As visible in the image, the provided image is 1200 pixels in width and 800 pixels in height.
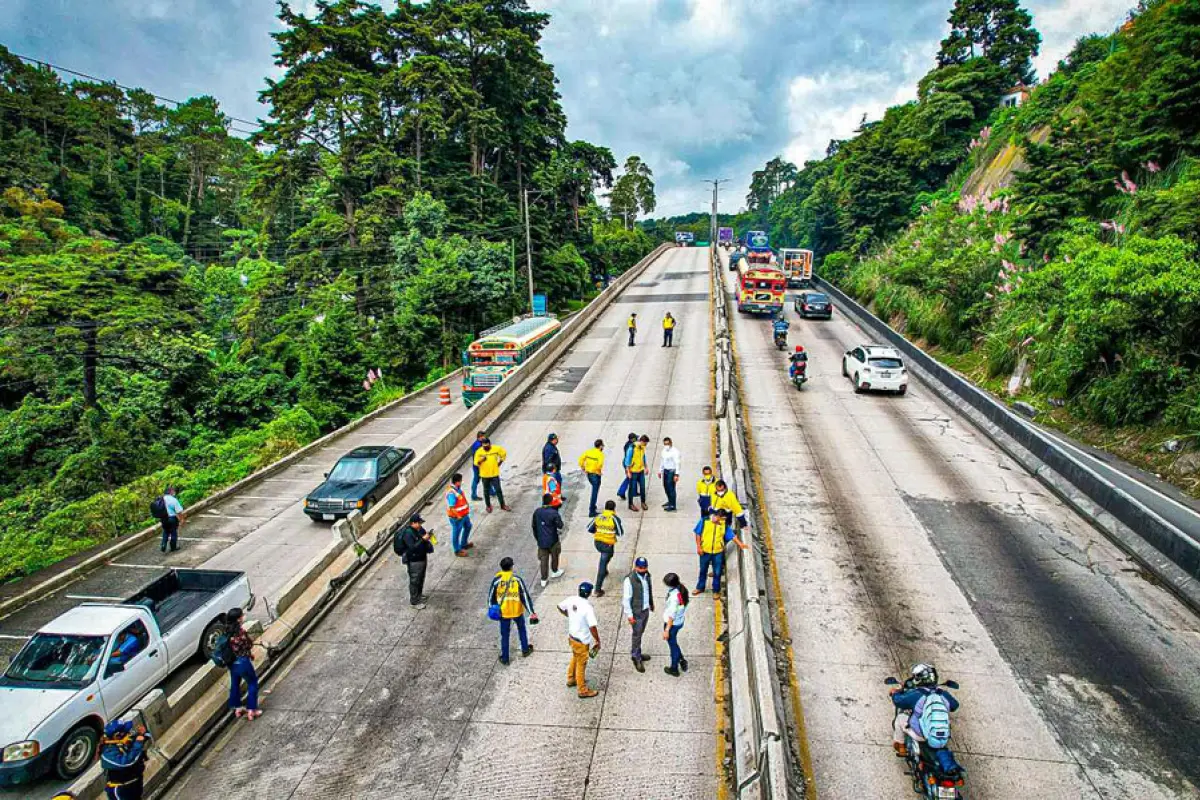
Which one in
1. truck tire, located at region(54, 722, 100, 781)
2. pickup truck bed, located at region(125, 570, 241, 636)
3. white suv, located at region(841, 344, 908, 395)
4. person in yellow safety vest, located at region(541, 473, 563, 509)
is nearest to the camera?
truck tire, located at region(54, 722, 100, 781)

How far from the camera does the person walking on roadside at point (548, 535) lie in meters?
11.1

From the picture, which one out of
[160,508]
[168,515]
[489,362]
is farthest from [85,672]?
[489,362]

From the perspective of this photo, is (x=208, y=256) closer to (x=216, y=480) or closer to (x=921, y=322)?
(x=216, y=480)

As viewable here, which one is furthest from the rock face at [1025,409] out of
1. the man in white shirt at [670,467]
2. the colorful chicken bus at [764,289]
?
the colorful chicken bus at [764,289]

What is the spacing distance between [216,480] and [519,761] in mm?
21716

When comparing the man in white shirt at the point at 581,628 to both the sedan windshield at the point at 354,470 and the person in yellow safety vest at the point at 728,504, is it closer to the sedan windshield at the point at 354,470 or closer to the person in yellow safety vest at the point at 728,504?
the person in yellow safety vest at the point at 728,504

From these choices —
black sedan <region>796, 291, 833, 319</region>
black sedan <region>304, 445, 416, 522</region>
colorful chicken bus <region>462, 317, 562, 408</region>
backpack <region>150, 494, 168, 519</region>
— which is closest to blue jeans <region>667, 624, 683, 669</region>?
black sedan <region>304, 445, 416, 522</region>

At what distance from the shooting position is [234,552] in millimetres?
16594

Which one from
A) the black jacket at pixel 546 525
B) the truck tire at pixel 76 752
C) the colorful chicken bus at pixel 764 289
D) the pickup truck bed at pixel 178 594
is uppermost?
the colorful chicken bus at pixel 764 289

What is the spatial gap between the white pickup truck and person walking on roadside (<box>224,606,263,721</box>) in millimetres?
1757

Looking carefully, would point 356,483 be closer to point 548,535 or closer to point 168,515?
point 168,515

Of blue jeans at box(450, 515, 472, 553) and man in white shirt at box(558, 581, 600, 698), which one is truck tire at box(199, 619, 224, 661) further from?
man in white shirt at box(558, 581, 600, 698)

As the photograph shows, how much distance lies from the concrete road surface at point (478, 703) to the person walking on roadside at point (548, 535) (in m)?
0.33

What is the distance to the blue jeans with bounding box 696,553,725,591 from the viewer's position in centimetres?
1077
